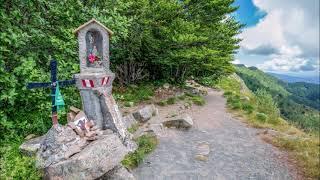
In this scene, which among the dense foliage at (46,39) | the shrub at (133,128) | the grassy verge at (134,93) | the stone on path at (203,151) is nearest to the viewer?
the dense foliage at (46,39)

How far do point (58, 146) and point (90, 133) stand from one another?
1393mm

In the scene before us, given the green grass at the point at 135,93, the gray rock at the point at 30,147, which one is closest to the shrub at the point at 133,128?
the green grass at the point at 135,93

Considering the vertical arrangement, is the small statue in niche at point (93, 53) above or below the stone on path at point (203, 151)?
above

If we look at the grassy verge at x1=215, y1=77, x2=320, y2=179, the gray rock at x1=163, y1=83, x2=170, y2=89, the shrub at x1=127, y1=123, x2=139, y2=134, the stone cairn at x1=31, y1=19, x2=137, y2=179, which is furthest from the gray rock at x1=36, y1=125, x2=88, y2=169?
the gray rock at x1=163, y1=83, x2=170, y2=89

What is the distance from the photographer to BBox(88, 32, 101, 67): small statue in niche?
11.7 m

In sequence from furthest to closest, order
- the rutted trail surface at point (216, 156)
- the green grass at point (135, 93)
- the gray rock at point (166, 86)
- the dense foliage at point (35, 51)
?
1. the gray rock at point (166, 86)
2. the green grass at point (135, 93)
3. the rutted trail surface at point (216, 156)
4. the dense foliage at point (35, 51)

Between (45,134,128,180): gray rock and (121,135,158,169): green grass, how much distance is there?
1.57 metres

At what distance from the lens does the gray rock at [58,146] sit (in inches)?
366

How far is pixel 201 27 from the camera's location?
25422mm

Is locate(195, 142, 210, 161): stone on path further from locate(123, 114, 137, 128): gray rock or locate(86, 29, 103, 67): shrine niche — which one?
locate(86, 29, 103, 67): shrine niche

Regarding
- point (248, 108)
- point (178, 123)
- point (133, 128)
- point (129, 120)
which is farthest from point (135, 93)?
point (248, 108)

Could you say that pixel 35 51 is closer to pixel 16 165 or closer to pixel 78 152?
pixel 16 165

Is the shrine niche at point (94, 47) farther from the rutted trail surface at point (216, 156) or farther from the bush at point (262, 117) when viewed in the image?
the bush at point (262, 117)

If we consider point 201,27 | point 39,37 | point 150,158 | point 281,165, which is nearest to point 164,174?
point 150,158
